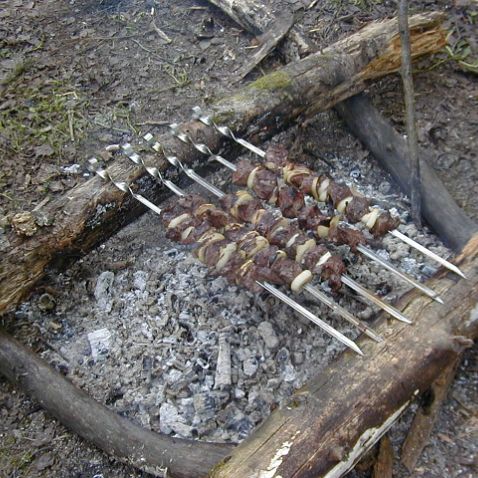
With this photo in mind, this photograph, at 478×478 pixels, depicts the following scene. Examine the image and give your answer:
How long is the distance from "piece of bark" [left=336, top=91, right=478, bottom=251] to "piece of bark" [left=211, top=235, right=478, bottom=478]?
2.46ft

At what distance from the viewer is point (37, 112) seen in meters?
5.11

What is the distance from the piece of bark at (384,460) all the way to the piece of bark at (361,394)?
0.86ft

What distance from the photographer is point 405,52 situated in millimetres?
3787

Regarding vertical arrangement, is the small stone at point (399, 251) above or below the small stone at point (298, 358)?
above

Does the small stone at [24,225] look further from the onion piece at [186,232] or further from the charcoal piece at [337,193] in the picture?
the charcoal piece at [337,193]

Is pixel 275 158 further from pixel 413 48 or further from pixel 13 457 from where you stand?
pixel 13 457

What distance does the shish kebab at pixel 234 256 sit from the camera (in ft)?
9.95

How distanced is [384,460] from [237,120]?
2171 millimetres

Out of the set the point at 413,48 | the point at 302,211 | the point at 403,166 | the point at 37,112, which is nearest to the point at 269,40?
the point at 413,48

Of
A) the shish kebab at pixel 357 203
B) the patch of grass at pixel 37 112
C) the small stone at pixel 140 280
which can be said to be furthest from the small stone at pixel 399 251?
the patch of grass at pixel 37 112

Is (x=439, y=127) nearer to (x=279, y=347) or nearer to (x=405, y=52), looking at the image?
(x=405, y=52)

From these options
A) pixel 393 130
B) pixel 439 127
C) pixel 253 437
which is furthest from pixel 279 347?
pixel 439 127

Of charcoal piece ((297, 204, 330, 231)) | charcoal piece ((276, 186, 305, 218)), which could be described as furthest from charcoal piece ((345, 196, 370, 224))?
charcoal piece ((276, 186, 305, 218))

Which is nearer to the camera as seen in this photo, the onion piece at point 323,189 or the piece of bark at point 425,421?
the piece of bark at point 425,421
